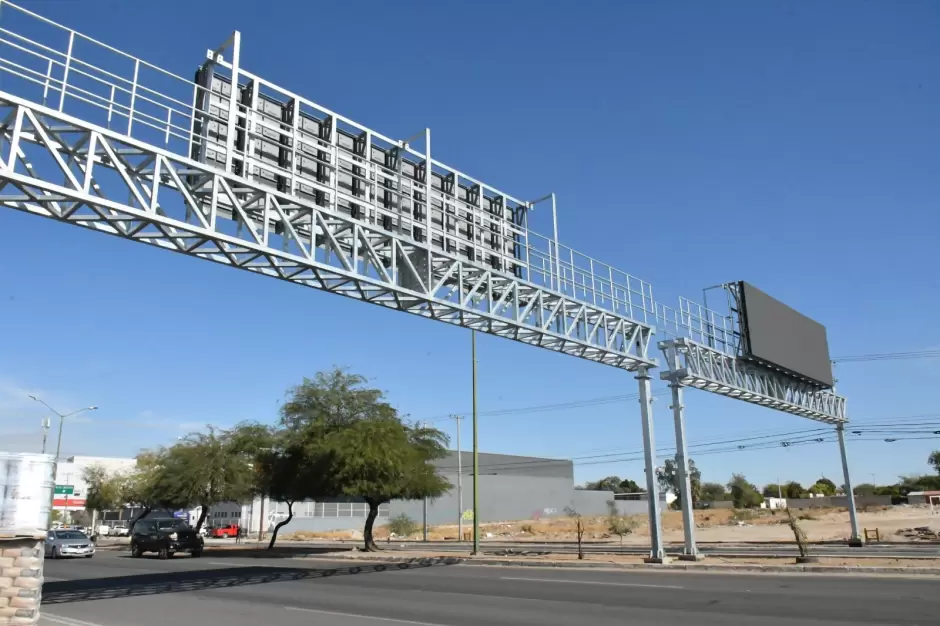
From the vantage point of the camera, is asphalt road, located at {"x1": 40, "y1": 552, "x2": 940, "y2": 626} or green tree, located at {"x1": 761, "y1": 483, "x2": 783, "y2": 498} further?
green tree, located at {"x1": 761, "y1": 483, "x2": 783, "y2": 498}

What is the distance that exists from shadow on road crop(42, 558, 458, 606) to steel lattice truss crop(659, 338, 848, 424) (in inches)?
441

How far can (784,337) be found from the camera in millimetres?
29156

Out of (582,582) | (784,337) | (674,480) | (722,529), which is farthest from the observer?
(674,480)

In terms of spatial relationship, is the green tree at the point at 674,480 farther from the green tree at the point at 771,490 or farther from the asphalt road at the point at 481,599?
the asphalt road at the point at 481,599

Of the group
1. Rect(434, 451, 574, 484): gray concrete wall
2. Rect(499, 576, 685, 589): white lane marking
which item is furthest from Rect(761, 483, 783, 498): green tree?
Rect(499, 576, 685, 589): white lane marking

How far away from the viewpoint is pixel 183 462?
41.2 m

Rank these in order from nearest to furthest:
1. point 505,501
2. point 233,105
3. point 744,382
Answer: point 233,105 < point 744,382 < point 505,501

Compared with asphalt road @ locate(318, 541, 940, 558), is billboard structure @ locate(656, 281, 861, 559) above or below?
above

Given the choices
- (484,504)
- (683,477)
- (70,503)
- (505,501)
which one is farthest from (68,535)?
(505,501)

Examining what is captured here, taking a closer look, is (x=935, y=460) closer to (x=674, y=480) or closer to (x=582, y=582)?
(x=674, y=480)

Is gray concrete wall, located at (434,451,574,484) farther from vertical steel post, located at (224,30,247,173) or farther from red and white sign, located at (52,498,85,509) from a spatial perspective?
vertical steel post, located at (224,30,247,173)

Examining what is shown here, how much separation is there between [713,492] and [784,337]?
131 metres

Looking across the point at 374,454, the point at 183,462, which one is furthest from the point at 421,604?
the point at 183,462

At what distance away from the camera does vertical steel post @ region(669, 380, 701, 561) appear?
2306 cm
